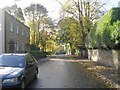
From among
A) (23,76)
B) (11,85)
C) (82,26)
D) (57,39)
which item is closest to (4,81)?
(11,85)

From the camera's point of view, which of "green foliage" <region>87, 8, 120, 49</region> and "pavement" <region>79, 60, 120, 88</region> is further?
"green foliage" <region>87, 8, 120, 49</region>

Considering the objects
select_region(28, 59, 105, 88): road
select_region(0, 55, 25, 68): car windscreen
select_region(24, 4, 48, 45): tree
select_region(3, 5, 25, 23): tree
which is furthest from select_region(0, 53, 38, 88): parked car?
select_region(3, 5, 25, 23): tree

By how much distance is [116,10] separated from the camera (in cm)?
2027

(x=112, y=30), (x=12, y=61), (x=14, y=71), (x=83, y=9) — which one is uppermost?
(x=83, y=9)

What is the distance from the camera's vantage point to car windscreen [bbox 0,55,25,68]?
1119 cm

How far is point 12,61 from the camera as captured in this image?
454 inches

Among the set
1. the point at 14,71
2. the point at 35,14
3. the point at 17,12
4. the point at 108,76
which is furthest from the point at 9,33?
the point at 17,12

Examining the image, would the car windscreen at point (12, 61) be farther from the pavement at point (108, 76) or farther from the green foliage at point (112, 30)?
the green foliage at point (112, 30)

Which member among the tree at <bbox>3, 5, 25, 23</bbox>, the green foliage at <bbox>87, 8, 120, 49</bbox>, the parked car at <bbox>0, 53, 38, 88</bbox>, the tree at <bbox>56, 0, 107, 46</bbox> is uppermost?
the tree at <bbox>3, 5, 25, 23</bbox>

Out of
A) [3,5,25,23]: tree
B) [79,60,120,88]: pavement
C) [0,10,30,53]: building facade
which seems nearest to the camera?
[79,60,120,88]: pavement

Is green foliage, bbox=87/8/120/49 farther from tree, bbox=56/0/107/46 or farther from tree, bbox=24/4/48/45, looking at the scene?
tree, bbox=24/4/48/45

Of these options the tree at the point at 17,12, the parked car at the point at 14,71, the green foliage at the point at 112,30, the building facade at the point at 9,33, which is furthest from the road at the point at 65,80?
the tree at the point at 17,12

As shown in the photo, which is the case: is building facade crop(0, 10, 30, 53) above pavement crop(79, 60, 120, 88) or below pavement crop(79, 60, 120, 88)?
above

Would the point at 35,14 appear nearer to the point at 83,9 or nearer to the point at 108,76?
the point at 83,9
